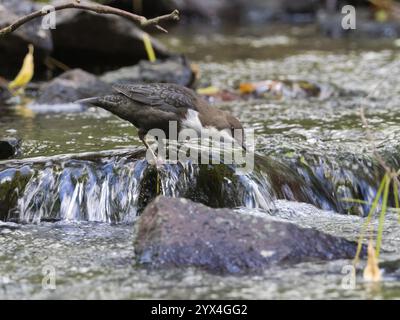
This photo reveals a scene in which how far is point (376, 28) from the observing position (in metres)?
12.8

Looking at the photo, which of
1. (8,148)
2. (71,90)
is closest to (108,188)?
(8,148)

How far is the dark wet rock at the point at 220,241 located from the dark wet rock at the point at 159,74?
15.2 ft

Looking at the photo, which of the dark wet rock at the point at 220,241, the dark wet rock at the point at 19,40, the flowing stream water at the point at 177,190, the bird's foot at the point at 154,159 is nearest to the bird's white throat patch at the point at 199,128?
the flowing stream water at the point at 177,190

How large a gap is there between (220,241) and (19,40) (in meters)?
5.52

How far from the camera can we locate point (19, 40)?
28.9 feet

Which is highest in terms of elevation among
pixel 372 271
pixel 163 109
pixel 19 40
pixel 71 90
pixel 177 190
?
pixel 19 40

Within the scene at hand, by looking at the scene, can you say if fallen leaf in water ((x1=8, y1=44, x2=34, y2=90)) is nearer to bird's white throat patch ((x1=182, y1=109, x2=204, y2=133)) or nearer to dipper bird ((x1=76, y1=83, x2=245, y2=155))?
dipper bird ((x1=76, y1=83, x2=245, y2=155))

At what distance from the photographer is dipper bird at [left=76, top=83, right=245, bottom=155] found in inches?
217

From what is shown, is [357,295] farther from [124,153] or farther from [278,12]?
[278,12]

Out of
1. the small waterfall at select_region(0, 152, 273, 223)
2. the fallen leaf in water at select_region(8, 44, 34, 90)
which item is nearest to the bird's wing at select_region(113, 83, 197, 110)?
the small waterfall at select_region(0, 152, 273, 223)

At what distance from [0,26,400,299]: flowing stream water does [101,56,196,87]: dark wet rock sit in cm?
93

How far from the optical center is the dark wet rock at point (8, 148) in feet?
18.7

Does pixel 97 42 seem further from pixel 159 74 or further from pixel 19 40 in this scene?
pixel 159 74
